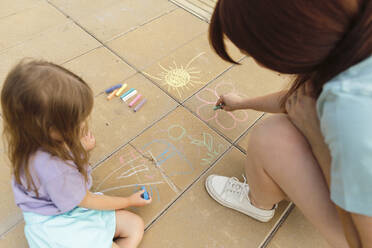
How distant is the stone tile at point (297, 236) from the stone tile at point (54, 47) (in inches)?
66.6

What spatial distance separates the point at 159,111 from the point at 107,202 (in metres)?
0.69

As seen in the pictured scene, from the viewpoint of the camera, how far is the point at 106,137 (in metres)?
1.49

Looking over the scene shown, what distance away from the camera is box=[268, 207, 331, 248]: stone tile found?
1.21m

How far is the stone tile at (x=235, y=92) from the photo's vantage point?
1598 mm

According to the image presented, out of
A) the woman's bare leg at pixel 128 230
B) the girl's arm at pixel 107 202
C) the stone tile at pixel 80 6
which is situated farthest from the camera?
the stone tile at pixel 80 6

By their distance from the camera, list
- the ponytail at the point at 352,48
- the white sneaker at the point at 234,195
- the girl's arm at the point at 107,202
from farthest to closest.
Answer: the white sneaker at the point at 234,195, the girl's arm at the point at 107,202, the ponytail at the point at 352,48

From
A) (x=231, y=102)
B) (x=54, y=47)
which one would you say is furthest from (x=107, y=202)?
(x=54, y=47)

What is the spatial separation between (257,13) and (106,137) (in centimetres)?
112

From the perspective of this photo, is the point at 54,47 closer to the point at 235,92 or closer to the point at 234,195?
the point at 235,92

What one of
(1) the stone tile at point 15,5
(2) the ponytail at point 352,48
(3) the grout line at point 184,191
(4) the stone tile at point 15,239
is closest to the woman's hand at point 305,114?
(2) the ponytail at point 352,48

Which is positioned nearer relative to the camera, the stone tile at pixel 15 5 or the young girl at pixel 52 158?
the young girl at pixel 52 158

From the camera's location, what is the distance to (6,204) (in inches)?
48.8

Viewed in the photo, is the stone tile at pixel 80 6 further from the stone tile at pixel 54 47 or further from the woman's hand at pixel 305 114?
the woman's hand at pixel 305 114

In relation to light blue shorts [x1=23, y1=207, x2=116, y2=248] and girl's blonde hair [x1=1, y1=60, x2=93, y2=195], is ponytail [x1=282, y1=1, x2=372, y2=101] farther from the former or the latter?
light blue shorts [x1=23, y1=207, x2=116, y2=248]
